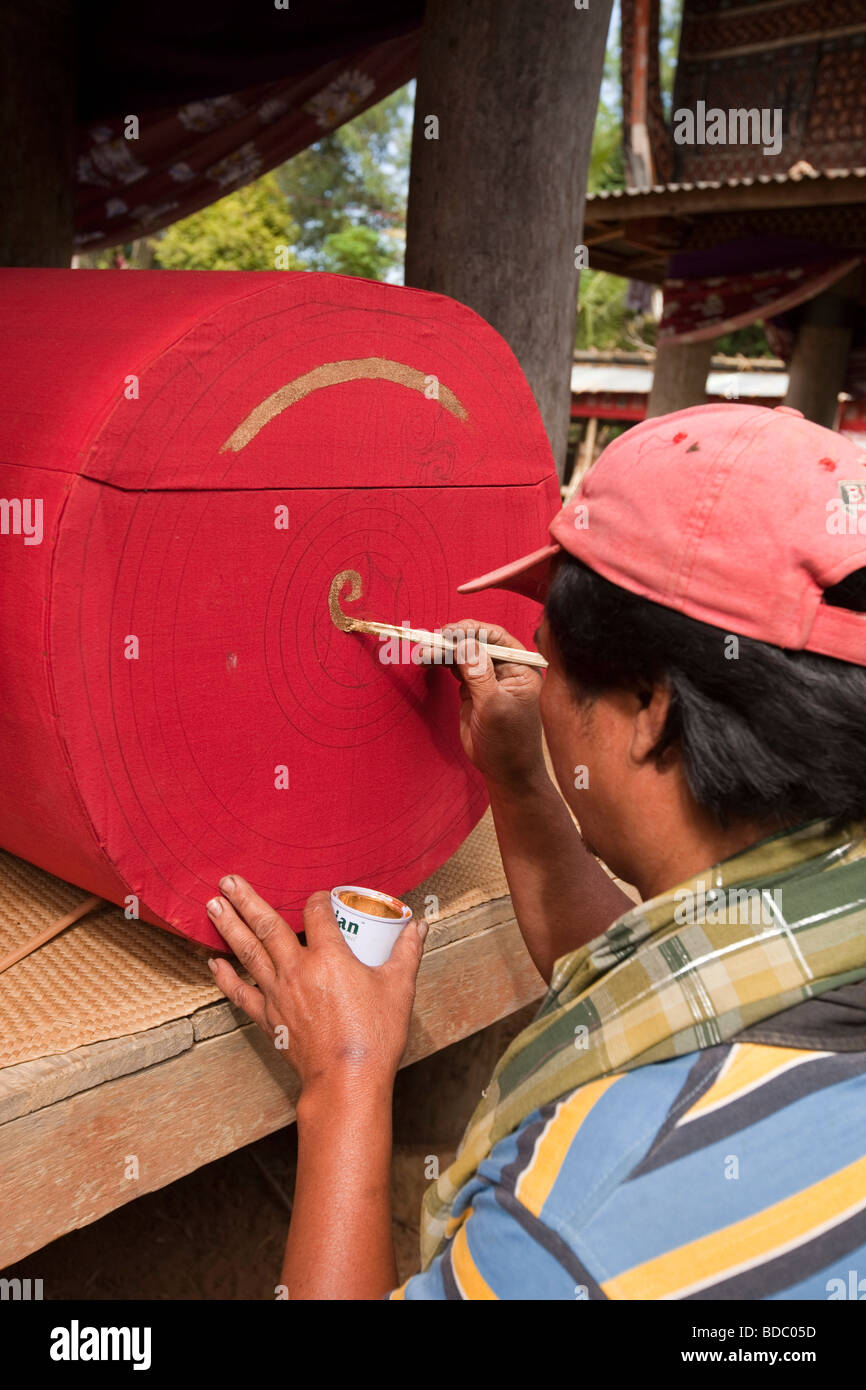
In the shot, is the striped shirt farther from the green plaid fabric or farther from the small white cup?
the small white cup

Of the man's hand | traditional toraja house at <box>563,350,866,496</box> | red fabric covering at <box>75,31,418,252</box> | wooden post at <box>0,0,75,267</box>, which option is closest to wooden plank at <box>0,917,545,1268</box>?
the man's hand

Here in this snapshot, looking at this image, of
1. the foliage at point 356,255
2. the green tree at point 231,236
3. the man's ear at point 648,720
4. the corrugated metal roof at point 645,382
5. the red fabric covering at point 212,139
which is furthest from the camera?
the foliage at point 356,255

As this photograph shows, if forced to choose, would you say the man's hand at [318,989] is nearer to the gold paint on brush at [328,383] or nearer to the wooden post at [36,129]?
the gold paint on brush at [328,383]

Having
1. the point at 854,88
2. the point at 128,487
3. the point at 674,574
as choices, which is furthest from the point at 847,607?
the point at 854,88

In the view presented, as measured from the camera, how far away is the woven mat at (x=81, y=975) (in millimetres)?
1196

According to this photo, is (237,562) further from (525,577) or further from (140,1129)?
(140,1129)

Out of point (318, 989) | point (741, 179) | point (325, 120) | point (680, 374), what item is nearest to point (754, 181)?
point (741, 179)

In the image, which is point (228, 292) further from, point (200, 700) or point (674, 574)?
point (674, 574)

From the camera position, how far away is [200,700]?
120 centimetres

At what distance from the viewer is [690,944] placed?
2.93ft

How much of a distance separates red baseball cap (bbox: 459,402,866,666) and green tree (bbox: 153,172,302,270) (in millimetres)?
15353

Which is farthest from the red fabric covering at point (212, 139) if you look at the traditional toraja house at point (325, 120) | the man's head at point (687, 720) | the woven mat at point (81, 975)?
the man's head at point (687, 720)

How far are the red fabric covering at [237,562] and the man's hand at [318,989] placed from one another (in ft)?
0.17

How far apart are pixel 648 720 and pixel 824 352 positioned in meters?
6.28
